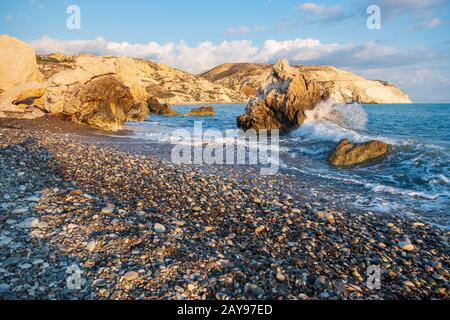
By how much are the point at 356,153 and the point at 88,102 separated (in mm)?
23459

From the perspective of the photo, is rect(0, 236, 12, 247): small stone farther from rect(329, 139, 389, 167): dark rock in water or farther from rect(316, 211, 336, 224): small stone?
rect(329, 139, 389, 167): dark rock in water

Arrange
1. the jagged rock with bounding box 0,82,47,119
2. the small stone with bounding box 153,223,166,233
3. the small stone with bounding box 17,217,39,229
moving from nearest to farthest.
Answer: the small stone with bounding box 17,217,39,229, the small stone with bounding box 153,223,166,233, the jagged rock with bounding box 0,82,47,119

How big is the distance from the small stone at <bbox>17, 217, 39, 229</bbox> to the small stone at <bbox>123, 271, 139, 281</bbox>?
2.75 meters

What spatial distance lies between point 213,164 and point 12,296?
11950 mm

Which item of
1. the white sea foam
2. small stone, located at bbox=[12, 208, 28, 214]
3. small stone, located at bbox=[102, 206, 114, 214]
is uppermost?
the white sea foam

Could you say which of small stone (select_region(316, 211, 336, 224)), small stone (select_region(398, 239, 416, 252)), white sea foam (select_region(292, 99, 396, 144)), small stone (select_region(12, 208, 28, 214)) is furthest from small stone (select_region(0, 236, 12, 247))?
white sea foam (select_region(292, 99, 396, 144))

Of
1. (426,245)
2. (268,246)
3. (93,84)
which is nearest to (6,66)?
(93,84)

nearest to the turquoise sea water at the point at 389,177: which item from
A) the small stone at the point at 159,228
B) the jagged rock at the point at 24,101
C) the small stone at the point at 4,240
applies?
the small stone at the point at 159,228

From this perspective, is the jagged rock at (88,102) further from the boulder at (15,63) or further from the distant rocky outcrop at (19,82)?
the boulder at (15,63)

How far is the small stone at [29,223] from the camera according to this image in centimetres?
653

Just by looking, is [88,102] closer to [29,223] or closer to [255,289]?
[29,223]

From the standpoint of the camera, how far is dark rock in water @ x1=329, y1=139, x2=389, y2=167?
1755 cm

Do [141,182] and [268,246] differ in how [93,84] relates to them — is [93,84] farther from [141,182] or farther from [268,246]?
[268,246]

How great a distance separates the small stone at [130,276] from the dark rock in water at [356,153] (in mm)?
14536
